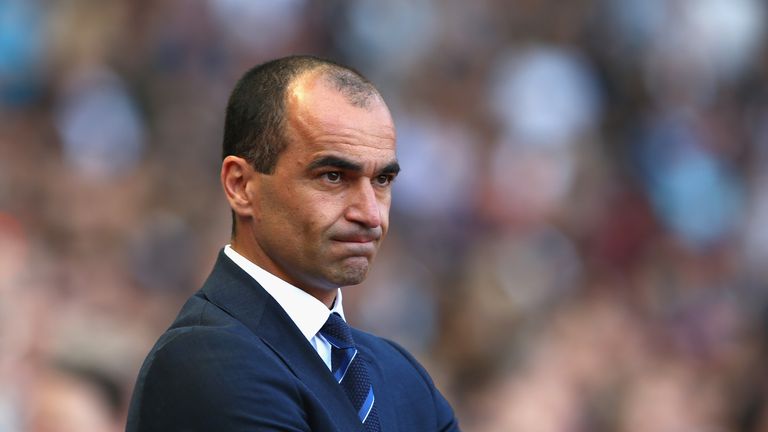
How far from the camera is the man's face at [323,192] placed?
231 cm

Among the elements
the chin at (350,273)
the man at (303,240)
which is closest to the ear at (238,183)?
the man at (303,240)

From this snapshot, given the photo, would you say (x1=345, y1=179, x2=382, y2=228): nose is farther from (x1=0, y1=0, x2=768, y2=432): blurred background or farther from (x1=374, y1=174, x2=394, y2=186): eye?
(x1=0, y1=0, x2=768, y2=432): blurred background

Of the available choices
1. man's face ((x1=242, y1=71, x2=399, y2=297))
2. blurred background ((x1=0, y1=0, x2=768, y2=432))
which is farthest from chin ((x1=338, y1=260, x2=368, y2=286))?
blurred background ((x1=0, y1=0, x2=768, y2=432))

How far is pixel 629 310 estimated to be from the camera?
26.6 feet

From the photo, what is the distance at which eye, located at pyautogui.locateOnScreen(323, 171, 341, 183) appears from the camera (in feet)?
7.63

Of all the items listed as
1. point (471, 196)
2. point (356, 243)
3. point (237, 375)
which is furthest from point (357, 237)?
point (471, 196)

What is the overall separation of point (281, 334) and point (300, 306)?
0.29ft

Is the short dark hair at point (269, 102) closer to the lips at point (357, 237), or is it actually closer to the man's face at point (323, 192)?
the man's face at point (323, 192)

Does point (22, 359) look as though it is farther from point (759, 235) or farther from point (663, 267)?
point (759, 235)

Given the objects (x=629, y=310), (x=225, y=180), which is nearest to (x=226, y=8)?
(x=629, y=310)

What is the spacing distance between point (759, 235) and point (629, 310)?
141 centimetres

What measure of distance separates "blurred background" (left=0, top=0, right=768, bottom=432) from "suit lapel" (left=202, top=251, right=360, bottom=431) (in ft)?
9.75

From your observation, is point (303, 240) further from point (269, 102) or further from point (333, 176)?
point (269, 102)

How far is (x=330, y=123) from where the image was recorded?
91.0 inches
